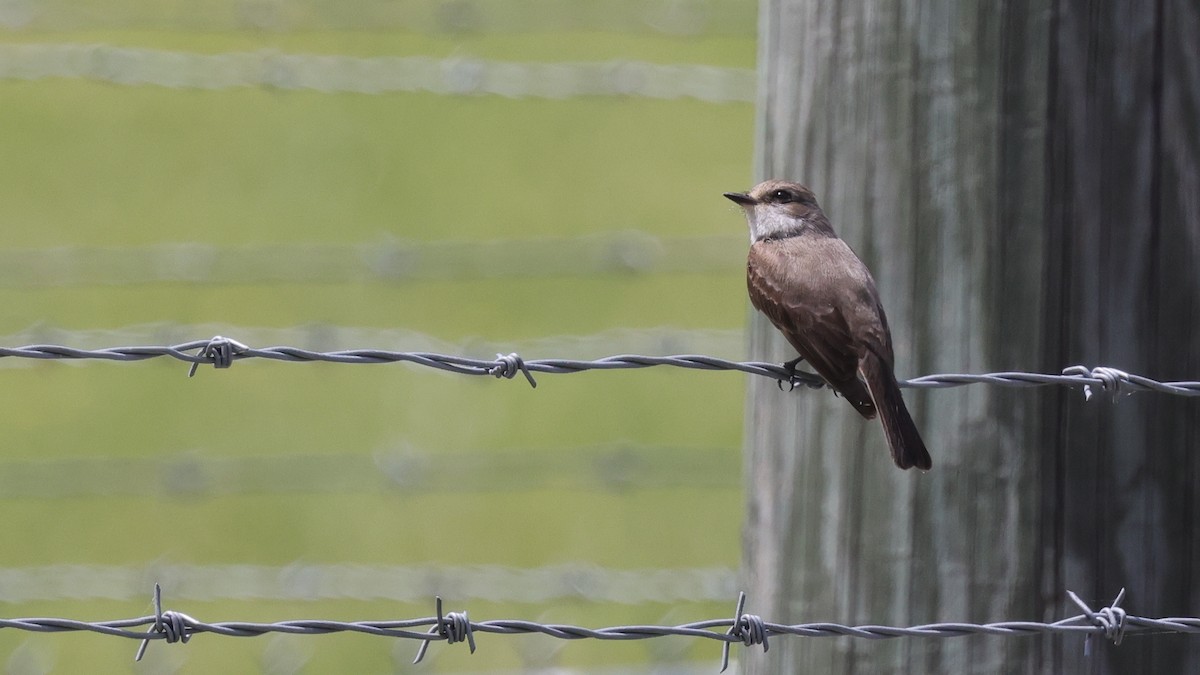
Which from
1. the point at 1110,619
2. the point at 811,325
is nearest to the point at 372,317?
the point at 811,325

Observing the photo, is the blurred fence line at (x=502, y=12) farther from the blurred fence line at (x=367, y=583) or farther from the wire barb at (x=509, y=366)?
the wire barb at (x=509, y=366)

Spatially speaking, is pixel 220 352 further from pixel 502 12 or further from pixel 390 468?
pixel 502 12

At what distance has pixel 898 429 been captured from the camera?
3.27 m

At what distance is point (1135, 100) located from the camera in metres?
3.27

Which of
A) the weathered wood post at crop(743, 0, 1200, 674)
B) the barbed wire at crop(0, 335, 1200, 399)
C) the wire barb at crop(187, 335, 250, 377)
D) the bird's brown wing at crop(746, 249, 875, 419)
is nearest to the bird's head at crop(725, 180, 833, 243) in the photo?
the bird's brown wing at crop(746, 249, 875, 419)

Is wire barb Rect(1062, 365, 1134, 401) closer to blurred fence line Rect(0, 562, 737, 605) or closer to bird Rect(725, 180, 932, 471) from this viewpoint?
bird Rect(725, 180, 932, 471)

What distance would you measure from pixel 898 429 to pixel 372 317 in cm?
976

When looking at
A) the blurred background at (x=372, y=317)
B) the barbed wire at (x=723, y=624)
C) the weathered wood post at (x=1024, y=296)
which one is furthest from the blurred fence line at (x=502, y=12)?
the barbed wire at (x=723, y=624)

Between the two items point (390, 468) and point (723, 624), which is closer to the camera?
point (723, 624)

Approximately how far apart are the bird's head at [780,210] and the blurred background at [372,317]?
156 cm

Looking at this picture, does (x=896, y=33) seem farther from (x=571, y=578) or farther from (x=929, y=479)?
(x=571, y=578)

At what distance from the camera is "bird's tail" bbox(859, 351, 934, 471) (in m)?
3.25

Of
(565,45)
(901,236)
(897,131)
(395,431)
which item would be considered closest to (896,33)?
(897,131)

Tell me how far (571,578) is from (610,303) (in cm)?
591
